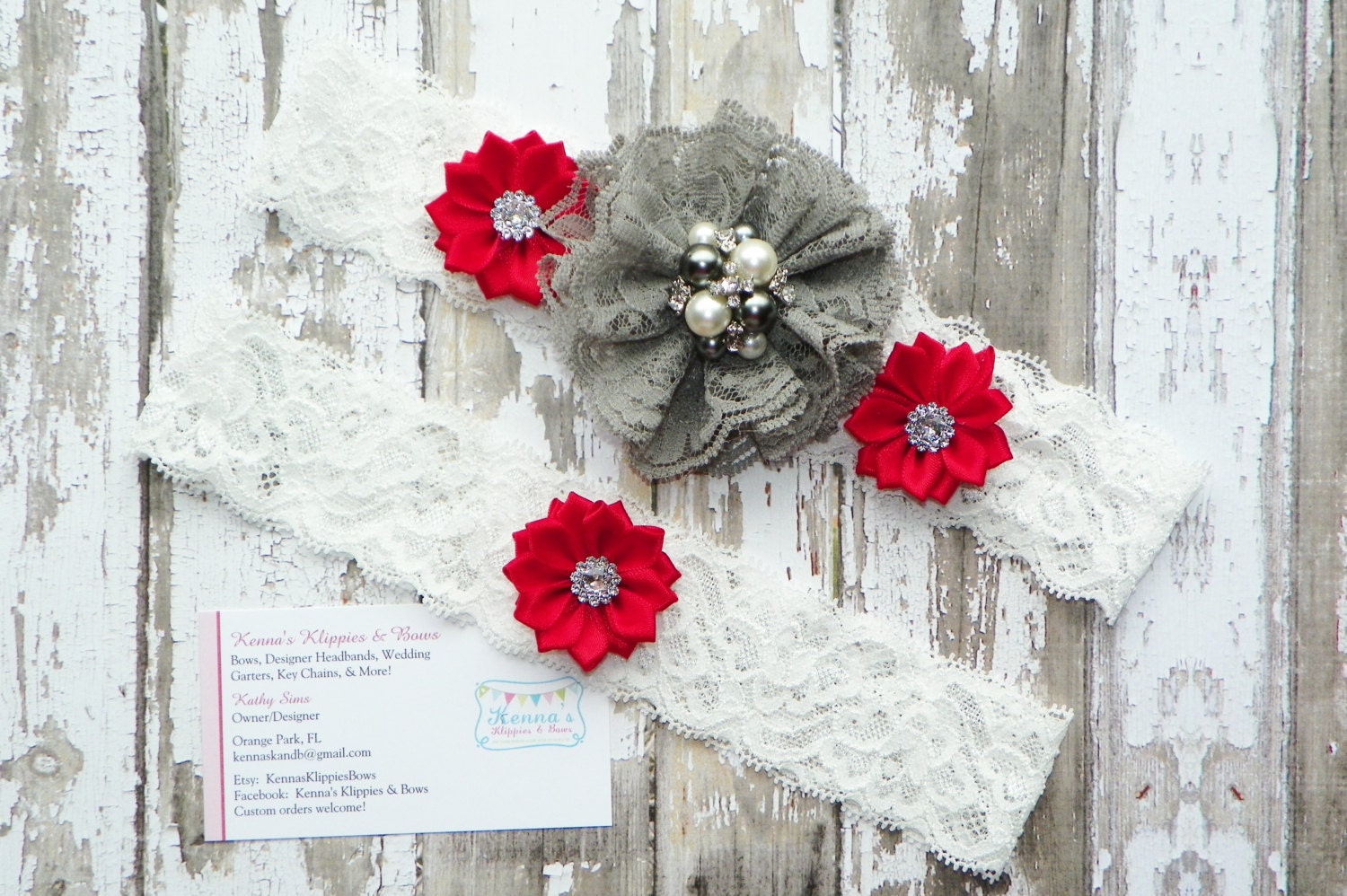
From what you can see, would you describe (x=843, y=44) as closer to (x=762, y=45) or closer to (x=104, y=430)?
(x=762, y=45)

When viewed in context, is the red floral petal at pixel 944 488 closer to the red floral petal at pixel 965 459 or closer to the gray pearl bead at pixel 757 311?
the red floral petal at pixel 965 459

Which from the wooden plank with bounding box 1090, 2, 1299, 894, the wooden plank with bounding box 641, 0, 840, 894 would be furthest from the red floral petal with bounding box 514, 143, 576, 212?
the wooden plank with bounding box 1090, 2, 1299, 894

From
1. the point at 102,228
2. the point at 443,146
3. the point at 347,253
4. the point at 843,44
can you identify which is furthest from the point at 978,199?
the point at 102,228

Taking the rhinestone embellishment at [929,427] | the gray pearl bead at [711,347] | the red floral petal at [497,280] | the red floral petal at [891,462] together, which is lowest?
the red floral petal at [891,462]

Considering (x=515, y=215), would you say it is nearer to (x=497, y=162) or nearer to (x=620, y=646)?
(x=497, y=162)

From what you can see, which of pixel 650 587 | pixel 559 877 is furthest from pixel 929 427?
pixel 559 877

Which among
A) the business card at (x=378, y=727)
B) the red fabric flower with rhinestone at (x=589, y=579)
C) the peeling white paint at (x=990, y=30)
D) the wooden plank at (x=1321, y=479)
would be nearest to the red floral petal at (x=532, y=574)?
the red fabric flower with rhinestone at (x=589, y=579)
